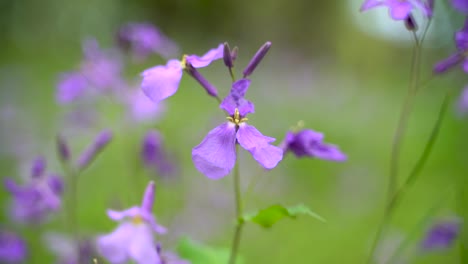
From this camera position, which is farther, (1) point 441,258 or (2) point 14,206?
(1) point 441,258

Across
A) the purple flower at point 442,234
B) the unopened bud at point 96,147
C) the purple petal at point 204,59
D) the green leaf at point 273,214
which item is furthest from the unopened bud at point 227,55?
the purple flower at point 442,234

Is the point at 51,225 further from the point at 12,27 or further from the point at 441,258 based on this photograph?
the point at 12,27

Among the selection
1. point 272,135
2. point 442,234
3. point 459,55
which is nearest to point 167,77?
point 459,55

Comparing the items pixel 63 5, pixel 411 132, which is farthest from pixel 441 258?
pixel 63 5

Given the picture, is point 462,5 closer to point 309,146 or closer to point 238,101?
point 309,146

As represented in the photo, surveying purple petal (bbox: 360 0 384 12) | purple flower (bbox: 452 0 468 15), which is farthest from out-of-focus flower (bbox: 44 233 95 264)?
purple flower (bbox: 452 0 468 15)

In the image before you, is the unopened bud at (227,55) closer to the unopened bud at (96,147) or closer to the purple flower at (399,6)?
the purple flower at (399,6)
